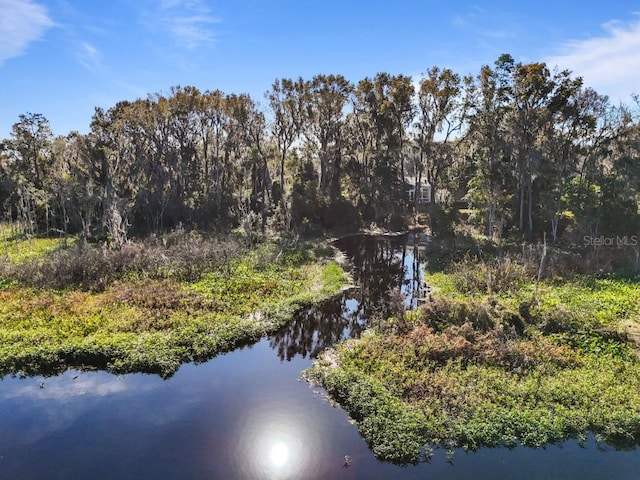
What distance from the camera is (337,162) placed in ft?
174

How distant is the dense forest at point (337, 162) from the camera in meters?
34.7

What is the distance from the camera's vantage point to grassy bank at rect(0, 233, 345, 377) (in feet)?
57.5

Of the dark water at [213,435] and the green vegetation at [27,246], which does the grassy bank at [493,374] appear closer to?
the dark water at [213,435]

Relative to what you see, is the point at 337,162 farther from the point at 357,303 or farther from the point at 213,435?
the point at 213,435

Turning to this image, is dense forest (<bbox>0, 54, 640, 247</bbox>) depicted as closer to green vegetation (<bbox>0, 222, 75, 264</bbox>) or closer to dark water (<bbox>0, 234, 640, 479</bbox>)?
green vegetation (<bbox>0, 222, 75, 264</bbox>)

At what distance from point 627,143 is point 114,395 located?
34637 millimetres

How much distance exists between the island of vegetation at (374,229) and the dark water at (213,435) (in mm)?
630

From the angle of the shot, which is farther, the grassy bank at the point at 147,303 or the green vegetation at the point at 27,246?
the green vegetation at the point at 27,246

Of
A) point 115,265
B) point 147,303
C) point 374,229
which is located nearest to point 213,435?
point 147,303

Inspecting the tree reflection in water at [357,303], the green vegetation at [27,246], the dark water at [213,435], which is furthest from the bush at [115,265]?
the dark water at [213,435]

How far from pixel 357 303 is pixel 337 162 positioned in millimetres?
30236

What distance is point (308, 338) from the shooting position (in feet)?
67.9

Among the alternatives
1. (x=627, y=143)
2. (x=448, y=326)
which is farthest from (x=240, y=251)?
(x=627, y=143)

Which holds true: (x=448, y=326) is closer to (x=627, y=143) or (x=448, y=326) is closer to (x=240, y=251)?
(x=240, y=251)
